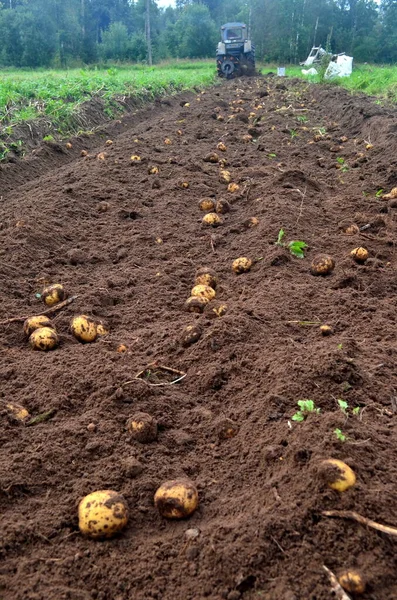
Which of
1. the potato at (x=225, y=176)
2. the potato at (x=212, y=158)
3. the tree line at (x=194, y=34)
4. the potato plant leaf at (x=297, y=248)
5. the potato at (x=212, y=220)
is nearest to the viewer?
the potato plant leaf at (x=297, y=248)

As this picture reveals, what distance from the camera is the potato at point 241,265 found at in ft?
15.0

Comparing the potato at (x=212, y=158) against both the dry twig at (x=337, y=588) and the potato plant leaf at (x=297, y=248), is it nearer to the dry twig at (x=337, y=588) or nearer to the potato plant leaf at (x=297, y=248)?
the potato plant leaf at (x=297, y=248)

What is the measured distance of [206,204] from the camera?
626cm

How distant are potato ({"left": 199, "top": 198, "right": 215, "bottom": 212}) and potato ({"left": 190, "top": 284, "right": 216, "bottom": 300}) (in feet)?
7.72

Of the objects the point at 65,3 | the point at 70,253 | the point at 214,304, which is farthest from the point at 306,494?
the point at 65,3

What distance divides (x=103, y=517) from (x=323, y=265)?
3020 millimetres

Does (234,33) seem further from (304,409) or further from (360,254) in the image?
(304,409)

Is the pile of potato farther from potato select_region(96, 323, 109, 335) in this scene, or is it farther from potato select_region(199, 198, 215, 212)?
potato select_region(199, 198, 215, 212)

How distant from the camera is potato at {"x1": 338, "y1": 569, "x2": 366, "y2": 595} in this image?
169 cm

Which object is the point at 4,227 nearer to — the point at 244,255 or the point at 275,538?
the point at 244,255

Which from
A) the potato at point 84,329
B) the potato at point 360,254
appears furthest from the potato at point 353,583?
the potato at point 360,254

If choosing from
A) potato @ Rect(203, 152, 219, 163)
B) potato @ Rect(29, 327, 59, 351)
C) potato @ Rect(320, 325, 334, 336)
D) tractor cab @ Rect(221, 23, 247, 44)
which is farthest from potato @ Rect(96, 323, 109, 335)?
tractor cab @ Rect(221, 23, 247, 44)

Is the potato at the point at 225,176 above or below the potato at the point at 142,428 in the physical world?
above

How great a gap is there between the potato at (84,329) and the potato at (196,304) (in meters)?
0.79
